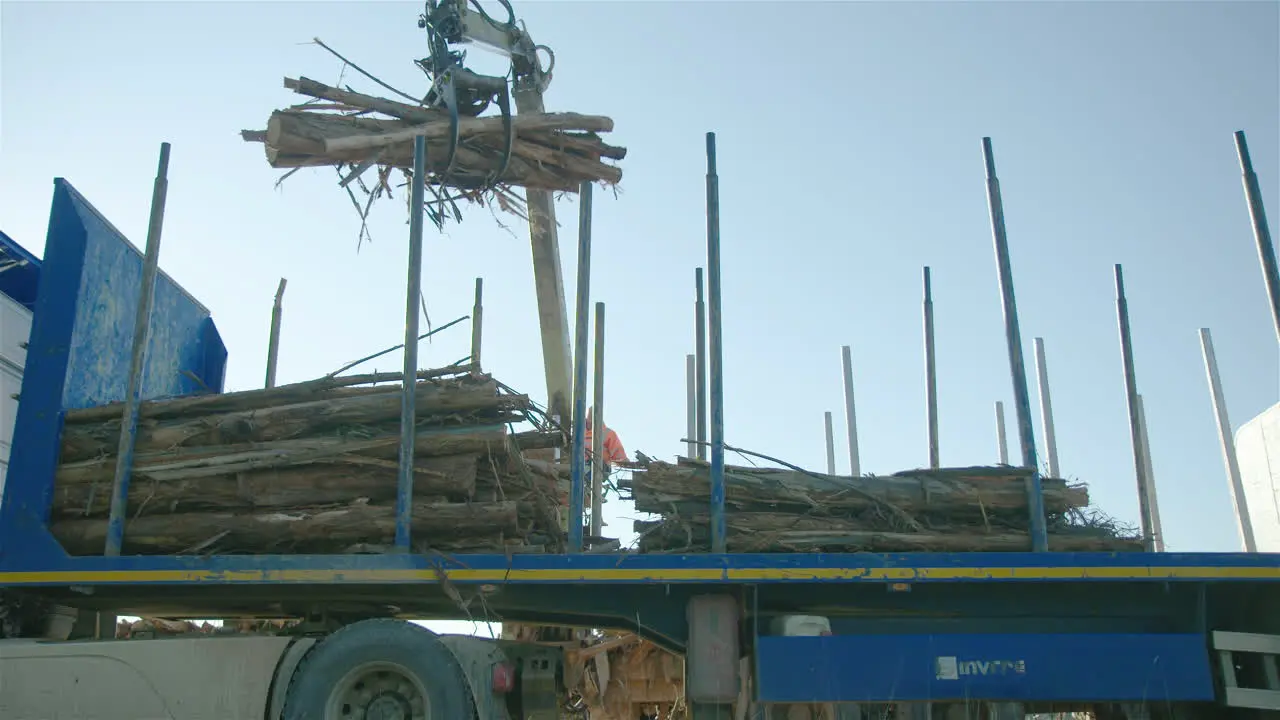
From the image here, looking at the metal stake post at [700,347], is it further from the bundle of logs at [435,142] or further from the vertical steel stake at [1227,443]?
the vertical steel stake at [1227,443]

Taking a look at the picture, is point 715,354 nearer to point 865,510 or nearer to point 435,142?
point 865,510

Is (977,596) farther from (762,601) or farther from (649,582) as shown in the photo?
(649,582)

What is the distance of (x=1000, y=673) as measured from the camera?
622cm

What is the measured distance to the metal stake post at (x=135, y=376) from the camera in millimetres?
6527

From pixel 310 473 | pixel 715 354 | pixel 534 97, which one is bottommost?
pixel 310 473

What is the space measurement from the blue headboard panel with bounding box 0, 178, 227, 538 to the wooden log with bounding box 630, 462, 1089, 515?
11.8 ft

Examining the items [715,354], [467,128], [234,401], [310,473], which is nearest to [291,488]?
[310,473]

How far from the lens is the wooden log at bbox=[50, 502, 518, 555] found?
21.3 ft

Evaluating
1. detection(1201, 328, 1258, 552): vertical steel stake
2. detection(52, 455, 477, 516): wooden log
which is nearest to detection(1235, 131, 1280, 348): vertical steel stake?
detection(52, 455, 477, 516): wooden log

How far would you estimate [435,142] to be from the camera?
792cm

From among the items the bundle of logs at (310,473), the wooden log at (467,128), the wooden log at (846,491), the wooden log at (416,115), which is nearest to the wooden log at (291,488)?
the bundle of logs at (310,473)

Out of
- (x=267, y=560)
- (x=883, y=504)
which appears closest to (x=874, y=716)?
(x=883, y=504)

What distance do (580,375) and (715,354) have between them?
819 mm

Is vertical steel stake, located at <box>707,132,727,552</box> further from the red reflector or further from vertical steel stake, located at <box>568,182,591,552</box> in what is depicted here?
the red reflector
